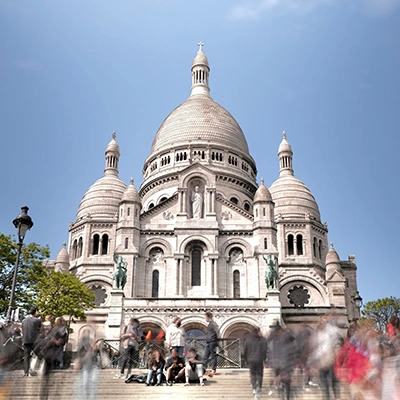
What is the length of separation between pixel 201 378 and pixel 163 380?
1.19m

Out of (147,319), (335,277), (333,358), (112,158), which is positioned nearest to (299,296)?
(335,277)

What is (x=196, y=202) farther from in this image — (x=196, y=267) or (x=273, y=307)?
(x=273, y=307)

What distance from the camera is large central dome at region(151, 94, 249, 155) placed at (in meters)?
65.2

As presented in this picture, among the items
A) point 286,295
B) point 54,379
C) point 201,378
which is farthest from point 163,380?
point 286,295

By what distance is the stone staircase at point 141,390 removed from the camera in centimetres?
1741

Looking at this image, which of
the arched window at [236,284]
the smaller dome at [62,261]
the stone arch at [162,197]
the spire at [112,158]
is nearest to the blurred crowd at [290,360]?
the arched window at [236,284]

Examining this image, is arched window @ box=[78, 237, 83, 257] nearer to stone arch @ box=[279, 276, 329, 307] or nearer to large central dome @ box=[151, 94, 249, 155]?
large central dome @ box=[151, 94, 249, 155]

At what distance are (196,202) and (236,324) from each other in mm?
12853

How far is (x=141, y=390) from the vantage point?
18.5 m

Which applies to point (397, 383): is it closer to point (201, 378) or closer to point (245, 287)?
point (201, 378)

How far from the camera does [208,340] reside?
20062 millimetres

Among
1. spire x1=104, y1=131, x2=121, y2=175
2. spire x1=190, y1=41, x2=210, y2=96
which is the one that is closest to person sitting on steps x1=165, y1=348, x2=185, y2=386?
spire x1=104, y1=131, x2=121, y2=175

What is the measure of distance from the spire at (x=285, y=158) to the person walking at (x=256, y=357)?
53.1m

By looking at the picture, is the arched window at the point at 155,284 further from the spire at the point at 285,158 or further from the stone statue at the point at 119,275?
the spire at the point at 285,158
